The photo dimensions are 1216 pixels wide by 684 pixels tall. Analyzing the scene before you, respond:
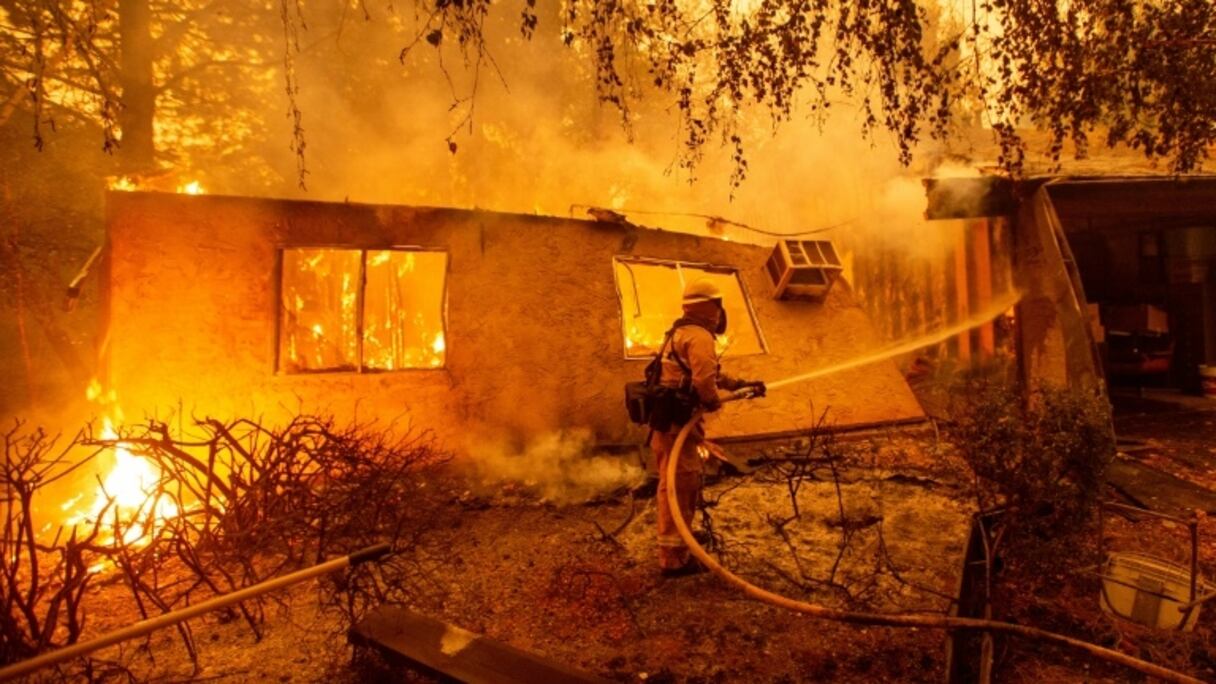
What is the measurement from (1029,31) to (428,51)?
66.8ft

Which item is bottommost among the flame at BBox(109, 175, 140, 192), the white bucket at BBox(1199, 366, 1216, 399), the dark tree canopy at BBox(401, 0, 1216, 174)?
the white bucket at BBox(1199, 366, 1216, 399)

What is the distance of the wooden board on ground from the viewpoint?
292 centimetres

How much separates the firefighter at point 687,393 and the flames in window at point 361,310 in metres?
3.73

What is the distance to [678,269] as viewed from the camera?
9.00m

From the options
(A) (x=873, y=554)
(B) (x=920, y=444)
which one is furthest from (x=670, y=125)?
(A) (x=873, y=554)

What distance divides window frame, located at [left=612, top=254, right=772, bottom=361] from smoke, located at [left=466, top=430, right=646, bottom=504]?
4.95ft

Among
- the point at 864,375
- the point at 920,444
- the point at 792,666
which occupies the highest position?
the point at 864,375

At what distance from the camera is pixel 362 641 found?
3277 millimetres

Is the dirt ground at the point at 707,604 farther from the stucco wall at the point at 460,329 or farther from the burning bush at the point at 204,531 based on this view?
the stucco wall at the point at 460,329

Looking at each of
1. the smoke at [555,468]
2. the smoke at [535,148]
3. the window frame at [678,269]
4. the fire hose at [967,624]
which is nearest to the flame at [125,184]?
the smoke at [555,468]

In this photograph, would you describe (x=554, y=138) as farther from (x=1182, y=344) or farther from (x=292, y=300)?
(x=1182, y=344)

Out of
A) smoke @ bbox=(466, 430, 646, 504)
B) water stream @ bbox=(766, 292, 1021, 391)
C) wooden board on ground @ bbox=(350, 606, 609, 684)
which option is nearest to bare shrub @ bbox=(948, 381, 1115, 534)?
water stream @ bbox=(766, 292, 1021, 391)

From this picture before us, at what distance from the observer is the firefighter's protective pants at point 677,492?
15.2ft

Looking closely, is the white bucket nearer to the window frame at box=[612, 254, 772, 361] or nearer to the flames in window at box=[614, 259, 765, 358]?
the window frame at box=[612, 254, 772, 361]
